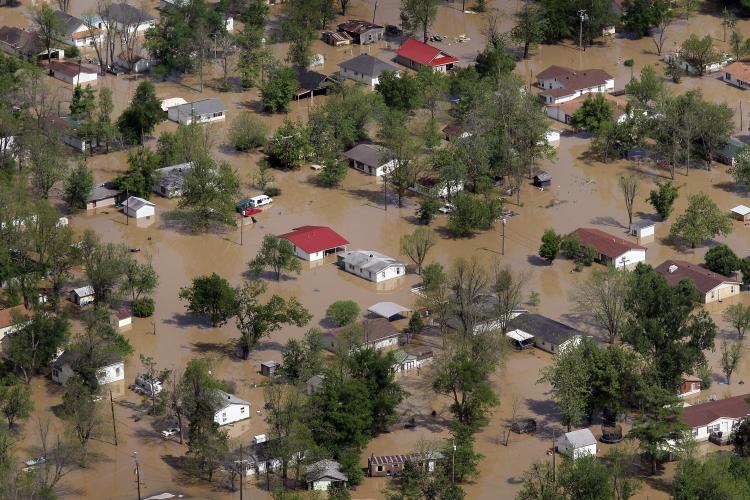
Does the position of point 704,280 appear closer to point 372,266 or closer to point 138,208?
point 372,266

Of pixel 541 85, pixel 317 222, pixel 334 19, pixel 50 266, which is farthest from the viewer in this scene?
pixel 334 19

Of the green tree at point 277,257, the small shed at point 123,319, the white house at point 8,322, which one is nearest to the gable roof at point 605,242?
the green tree at point 277,257

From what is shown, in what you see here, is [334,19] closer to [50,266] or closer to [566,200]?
[566,200]

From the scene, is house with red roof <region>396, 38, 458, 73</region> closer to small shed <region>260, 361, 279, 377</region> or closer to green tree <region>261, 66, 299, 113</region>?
green tree <region>261, 66, 299, 113</region>

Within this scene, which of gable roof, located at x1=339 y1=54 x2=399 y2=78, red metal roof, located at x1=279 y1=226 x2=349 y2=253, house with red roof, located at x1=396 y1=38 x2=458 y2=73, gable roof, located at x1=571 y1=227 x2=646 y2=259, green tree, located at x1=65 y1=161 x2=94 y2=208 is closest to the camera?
gable roof, located at x1=571 y1=227 x2=646 y2=259

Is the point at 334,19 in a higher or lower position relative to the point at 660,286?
lower

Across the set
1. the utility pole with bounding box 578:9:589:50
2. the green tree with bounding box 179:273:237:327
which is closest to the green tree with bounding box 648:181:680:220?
the green tree with bounding box 179:273:237:327

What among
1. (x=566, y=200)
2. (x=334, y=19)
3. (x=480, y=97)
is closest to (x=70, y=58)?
(x=334, y=19)
